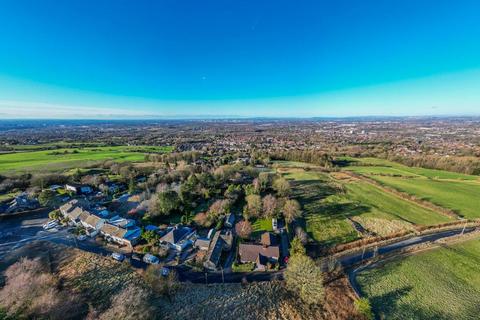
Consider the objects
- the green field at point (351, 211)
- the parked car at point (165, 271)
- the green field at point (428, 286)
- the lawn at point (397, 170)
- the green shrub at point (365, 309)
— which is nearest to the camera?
the green shrub at point (365, 309)

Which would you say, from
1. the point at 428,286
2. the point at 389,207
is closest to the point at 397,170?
the point at 389,207

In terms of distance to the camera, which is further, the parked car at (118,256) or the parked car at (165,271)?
the parked car at (118,256)

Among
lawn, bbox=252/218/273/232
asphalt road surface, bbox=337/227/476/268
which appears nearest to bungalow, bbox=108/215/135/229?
lawn, bbox=252/218/273/232

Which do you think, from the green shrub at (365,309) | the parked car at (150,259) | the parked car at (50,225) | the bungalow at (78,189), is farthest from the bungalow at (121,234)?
the green shrub at (365,309)

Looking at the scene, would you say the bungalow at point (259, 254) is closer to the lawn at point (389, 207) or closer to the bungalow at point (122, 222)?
the bungalow at point (122, 222)

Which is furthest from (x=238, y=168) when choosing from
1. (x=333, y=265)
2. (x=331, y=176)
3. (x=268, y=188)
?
(x=333, y=265)

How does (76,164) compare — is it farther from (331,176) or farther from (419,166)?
(419,166)

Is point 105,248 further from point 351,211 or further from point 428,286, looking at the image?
point 351,211

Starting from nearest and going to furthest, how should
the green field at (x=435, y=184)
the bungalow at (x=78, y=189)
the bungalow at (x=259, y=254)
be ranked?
the bungalow at (x=259, y=254) < the green field at (x=435, y=184) < the bungalow at (x=78, y=189)
